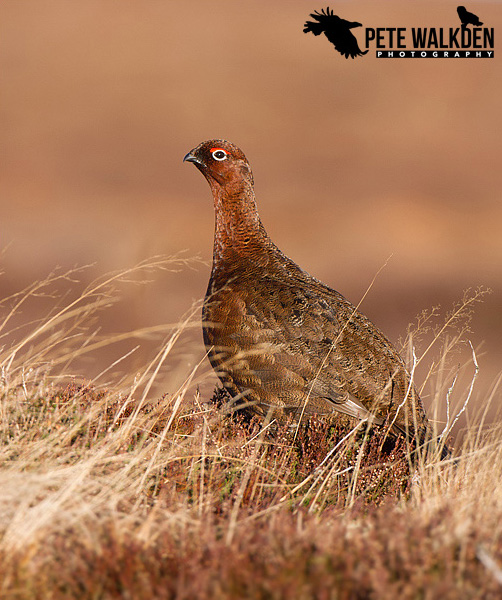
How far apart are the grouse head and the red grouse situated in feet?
2.44

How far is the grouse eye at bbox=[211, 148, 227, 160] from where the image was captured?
5.66 meters

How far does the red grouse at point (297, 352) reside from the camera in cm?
479

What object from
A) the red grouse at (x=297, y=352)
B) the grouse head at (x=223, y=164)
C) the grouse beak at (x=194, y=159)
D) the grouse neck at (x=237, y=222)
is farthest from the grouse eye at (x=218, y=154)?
the red grouse at (x=297, y=352)

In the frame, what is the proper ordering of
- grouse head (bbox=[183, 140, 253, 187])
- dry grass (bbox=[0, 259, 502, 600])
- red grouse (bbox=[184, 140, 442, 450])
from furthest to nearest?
grouse head (bbox=[183, 140, 253, 187]), red grouse (bbox=[184, 140, 442, 450]), dry grass (bbox=[0, 259, 502, 600])

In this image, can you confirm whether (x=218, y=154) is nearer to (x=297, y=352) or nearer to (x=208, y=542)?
(x=297, y=352)

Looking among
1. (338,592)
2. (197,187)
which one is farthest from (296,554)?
(197,187)

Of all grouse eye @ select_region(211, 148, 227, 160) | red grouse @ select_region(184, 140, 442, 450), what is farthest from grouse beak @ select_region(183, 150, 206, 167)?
red grouse @ select_region(184, 140, 442, 450)

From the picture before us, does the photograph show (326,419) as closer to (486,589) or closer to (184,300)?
(486,589)

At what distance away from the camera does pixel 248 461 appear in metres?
3.79

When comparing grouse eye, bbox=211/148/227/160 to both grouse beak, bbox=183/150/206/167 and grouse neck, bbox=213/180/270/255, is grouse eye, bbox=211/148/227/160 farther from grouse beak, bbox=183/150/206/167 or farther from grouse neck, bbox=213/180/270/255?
grouse neck, bbox=213/180/270/255

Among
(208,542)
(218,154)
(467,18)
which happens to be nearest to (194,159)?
(218,154)

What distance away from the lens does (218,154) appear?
5.68m

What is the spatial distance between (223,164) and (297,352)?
1673mm

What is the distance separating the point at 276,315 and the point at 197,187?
22551mm
